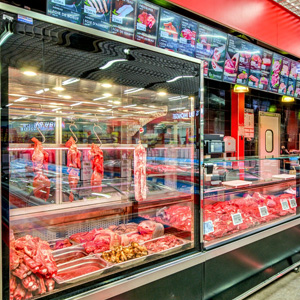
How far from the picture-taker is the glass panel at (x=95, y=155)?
1672mm

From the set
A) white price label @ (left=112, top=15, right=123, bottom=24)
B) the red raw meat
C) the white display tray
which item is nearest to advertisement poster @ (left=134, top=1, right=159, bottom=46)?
white price label @ (left=112, top=15, right=123, bottom=24)

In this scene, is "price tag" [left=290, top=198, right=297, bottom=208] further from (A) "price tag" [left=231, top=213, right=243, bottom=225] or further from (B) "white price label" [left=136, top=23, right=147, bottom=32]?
(B) "white price label" [left=136, top=23, right=147, bottom=32]

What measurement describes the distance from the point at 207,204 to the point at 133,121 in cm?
127

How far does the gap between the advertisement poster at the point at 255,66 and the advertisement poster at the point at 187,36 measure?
1304mm

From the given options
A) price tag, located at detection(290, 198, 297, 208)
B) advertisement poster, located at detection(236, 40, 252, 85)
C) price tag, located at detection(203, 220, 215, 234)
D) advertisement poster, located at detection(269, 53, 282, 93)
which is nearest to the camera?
price tag, located at detection(203, 220, 215, 234)

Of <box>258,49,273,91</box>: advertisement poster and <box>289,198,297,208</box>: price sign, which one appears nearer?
<box>289,198,297,208</box>: price sign

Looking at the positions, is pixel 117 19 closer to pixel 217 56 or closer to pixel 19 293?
pixel 217 56

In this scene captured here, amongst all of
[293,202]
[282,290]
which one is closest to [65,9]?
[293,202]

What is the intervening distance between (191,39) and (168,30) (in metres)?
0.38

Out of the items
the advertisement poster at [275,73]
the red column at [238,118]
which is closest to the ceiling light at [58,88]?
the advertisement poster at [275,73]

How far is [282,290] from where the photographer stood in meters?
2.78

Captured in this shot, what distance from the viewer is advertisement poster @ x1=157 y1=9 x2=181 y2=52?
320 centimetres

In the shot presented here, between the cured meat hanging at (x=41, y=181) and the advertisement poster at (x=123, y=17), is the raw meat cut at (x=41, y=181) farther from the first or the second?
the advertisement poster at (x=123, y=17)

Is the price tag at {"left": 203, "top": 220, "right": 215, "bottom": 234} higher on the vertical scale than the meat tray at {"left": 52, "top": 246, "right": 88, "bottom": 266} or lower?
higher
